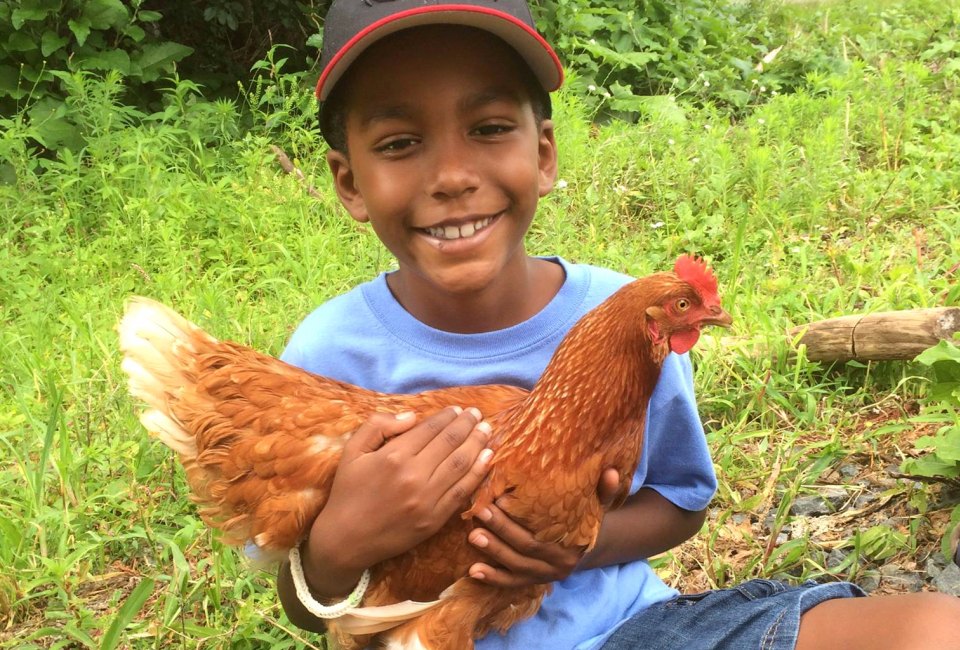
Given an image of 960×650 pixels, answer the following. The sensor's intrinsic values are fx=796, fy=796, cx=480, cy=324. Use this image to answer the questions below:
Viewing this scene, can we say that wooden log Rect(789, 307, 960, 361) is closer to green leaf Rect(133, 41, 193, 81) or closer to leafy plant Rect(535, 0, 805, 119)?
leafy plant Rect(535, 0, 805, 119)

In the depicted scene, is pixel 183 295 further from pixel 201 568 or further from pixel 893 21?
pixel 893 21

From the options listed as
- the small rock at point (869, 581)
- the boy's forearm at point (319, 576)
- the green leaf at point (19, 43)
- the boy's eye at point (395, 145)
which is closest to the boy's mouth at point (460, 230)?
the boy's eye at point (395, 145)

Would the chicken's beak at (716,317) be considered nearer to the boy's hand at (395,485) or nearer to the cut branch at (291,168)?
the boy's hand at (395,485)

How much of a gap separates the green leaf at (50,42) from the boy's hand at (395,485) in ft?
14.8

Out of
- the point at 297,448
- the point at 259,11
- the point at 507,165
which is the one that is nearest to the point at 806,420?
the point at 507,165

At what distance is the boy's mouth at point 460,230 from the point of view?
68.5 inches

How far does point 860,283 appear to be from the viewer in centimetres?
358

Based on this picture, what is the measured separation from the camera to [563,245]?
3934mm

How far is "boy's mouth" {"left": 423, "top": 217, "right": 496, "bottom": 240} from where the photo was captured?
1740 mm

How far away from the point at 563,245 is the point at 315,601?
8.42 feet

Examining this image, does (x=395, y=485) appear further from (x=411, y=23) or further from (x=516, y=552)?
(x=411, y=23)

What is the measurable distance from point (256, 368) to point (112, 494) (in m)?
1.26

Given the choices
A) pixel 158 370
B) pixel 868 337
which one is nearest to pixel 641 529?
pixel 158 370

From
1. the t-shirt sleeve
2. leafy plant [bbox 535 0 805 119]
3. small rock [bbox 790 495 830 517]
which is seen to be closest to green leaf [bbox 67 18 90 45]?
leafy plant [bbox 535 0 805 119]
